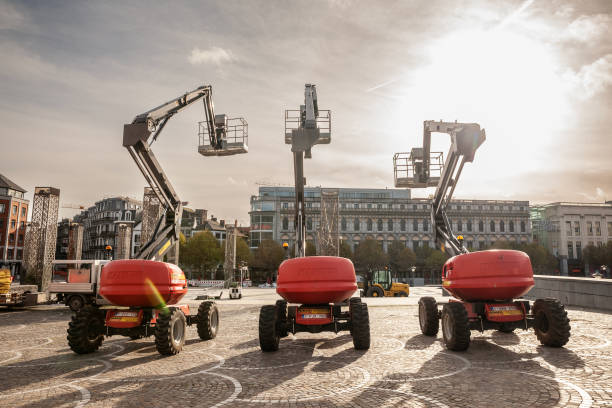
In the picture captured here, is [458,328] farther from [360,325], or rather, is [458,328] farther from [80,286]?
[80,286]

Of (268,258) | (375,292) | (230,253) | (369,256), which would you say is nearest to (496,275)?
(375,292)

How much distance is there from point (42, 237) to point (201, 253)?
140 feet

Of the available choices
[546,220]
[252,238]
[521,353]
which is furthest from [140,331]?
[546,220]

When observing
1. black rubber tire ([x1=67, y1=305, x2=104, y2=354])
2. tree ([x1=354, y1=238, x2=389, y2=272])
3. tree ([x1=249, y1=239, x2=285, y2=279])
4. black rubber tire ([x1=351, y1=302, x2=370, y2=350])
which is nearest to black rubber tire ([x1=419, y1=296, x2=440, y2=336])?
black rubber tire ([x1=351, y1=302, x2=370, y2=350])

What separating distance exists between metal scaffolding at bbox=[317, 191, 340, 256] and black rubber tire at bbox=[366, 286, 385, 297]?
15.6 meters

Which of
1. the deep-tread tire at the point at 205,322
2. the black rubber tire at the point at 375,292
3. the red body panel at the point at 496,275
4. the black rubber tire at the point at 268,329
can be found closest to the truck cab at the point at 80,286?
the deep-tread tire at the point at 205,322

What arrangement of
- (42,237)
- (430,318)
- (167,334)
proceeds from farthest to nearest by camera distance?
(42,237), (430,318), (167,334)

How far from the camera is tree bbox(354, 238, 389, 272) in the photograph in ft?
245

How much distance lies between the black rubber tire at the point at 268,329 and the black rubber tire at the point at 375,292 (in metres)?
22.9

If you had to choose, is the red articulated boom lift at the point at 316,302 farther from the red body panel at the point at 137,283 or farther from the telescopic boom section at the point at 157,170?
the telescopic boom section at the point at 157,170

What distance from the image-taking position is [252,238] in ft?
301

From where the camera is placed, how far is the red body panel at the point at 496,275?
916 cm

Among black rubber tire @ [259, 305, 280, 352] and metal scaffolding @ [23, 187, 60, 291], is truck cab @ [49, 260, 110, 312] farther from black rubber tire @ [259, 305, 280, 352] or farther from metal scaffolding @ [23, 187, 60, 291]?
black rubber tire @ [259, 305, 280, 352]

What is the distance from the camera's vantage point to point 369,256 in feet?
245
